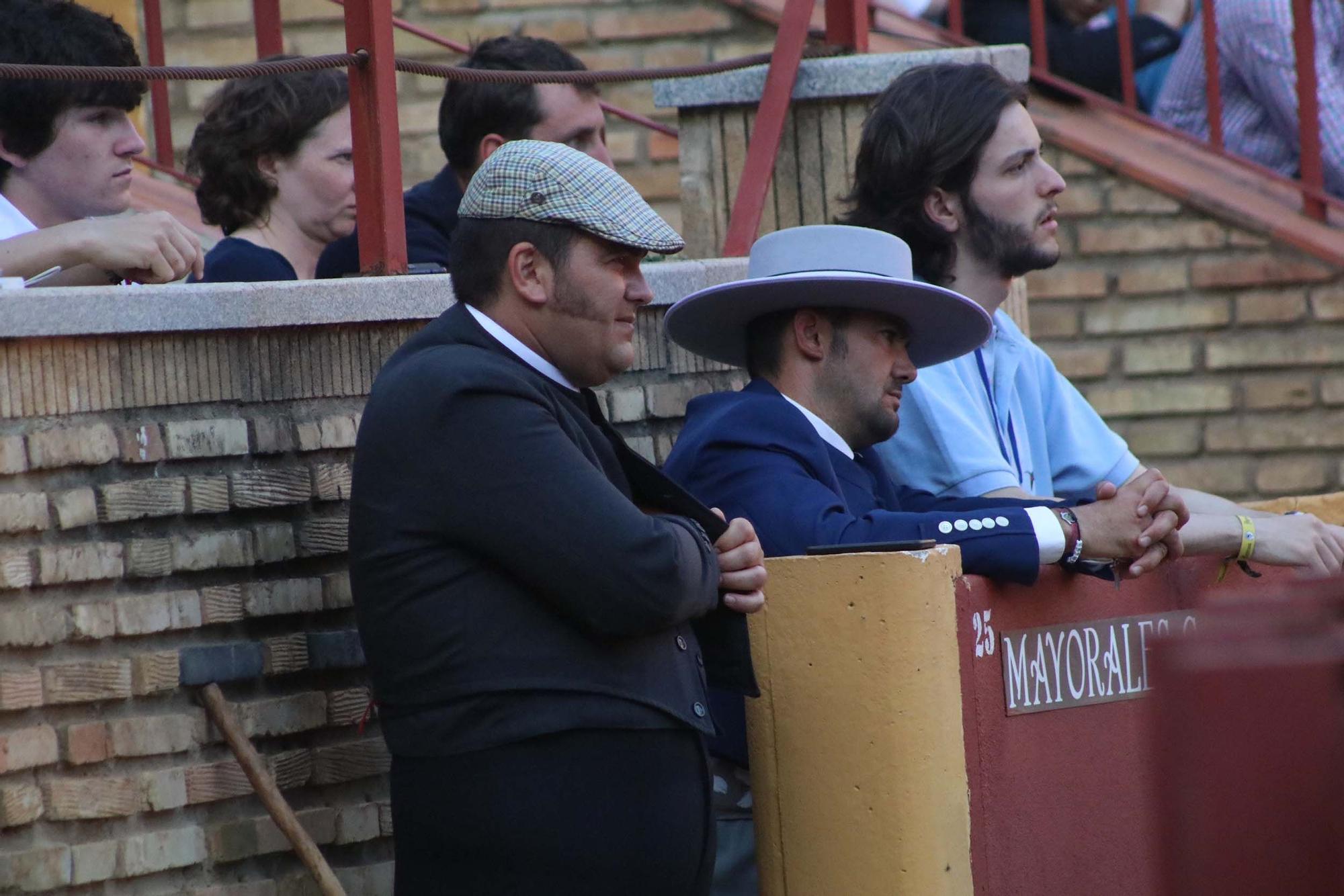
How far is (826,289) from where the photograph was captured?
11.9 feet

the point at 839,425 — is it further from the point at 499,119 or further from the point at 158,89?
the point at 158,89

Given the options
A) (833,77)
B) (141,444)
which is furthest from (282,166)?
(833,77)

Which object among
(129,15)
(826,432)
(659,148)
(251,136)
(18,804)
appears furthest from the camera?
(659,148)

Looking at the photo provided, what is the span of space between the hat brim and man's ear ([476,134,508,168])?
118 centimetres

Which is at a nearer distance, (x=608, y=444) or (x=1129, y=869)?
(x=608, y=444)

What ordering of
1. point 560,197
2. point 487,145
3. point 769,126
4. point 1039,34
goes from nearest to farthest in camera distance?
1. point 560,197
2. point 769,126
3. point 487,145
4. point 1039,34

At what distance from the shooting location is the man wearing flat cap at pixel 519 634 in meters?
2.71

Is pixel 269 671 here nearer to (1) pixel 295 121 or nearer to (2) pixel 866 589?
(2) pixel 866 589

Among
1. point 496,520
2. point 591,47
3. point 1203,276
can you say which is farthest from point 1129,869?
point 591,47

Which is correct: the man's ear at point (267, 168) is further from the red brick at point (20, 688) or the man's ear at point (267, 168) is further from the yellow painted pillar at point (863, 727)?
the yellow painted pillar at point (863, 727)

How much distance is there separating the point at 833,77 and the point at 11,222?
2.07 m

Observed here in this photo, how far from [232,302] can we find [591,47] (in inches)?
154

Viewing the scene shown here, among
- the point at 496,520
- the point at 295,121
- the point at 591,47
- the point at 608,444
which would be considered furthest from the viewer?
the point at 591,47

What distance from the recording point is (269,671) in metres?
3.52
